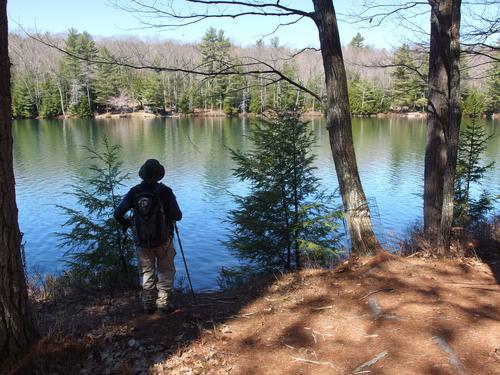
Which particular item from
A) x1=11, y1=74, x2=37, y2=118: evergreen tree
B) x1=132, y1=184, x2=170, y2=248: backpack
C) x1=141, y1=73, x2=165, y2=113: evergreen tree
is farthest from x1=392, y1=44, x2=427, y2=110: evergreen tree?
x1=11, y1=74, x2=37, y2=118: evergreen tree

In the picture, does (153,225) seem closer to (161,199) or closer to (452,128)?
(161,199)

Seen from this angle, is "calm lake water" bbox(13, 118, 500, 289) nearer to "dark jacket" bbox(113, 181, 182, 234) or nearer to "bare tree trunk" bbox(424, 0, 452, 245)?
"bare tree trunk" bbox(424, 0, 452, 245)

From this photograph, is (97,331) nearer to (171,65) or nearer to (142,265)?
(142,265)

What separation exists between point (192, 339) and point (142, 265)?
1.26 m

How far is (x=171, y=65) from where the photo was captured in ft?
23.0

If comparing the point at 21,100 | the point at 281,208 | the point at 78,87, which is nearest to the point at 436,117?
the point at 281,208

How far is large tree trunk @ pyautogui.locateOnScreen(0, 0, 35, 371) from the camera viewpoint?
327 cm

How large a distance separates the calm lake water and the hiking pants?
2.10 meters

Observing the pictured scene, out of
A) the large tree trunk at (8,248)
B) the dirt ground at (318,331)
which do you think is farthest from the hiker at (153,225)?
the large tree trunk at (8,248)

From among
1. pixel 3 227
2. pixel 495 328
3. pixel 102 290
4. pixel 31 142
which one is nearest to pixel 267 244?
pixel 102 290

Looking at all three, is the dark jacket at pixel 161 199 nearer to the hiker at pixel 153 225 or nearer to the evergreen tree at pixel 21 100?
the hiker at pixel 153 225

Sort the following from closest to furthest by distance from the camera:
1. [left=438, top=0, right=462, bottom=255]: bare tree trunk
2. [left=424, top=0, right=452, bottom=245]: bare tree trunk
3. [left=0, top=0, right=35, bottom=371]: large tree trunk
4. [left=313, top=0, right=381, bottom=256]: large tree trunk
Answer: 1. [left=0, top=0, right=35, bottom=371]: large tree trunk
2. [left=438, top=0, right=462, bottom=255]: bare tree trunk
3. [left=313, top=0, right=381, bottom=256]: large tree trunk
4. [left=424, top=0, right=452, bottom=245]: bare tree trunk

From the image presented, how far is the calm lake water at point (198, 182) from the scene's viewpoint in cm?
1273

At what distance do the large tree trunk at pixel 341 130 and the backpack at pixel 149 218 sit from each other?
2.92m
